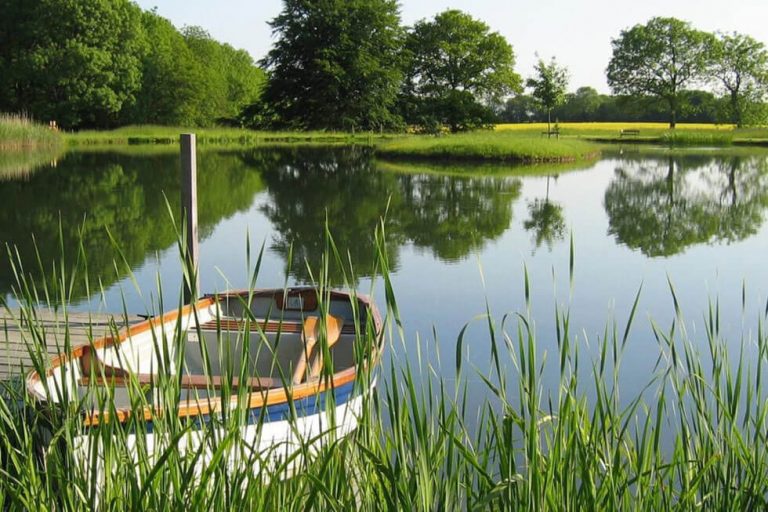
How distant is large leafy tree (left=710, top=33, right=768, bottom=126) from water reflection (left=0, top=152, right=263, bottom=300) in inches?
1431

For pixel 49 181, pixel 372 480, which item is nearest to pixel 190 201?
pixel 372 480

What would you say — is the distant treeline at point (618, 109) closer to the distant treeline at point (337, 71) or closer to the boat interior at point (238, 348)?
the distant treeline at point (337, 71)

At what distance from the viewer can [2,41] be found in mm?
42125

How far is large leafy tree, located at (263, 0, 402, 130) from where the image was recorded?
4688 centimetres

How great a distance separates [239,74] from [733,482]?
6431 cm

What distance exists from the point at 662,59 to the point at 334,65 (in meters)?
21.5

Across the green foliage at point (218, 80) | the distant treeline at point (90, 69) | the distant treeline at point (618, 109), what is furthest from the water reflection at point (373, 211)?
the distant treeline at point (618, 109)

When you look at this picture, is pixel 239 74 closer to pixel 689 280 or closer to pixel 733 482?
pixel 689 280

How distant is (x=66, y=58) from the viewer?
40094 mm

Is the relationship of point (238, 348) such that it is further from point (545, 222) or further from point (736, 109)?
point (736, 109)

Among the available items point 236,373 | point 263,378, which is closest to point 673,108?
point 236,373

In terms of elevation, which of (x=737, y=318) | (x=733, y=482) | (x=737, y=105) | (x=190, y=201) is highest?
(x=737, y=105)

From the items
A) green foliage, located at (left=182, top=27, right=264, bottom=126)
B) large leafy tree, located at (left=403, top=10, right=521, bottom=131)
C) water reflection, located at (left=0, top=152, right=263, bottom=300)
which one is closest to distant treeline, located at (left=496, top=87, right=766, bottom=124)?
large leafy tree, located at (left=403, top=10, right=521, bottom=131)

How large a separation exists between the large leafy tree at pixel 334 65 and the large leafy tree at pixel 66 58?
8.58m
